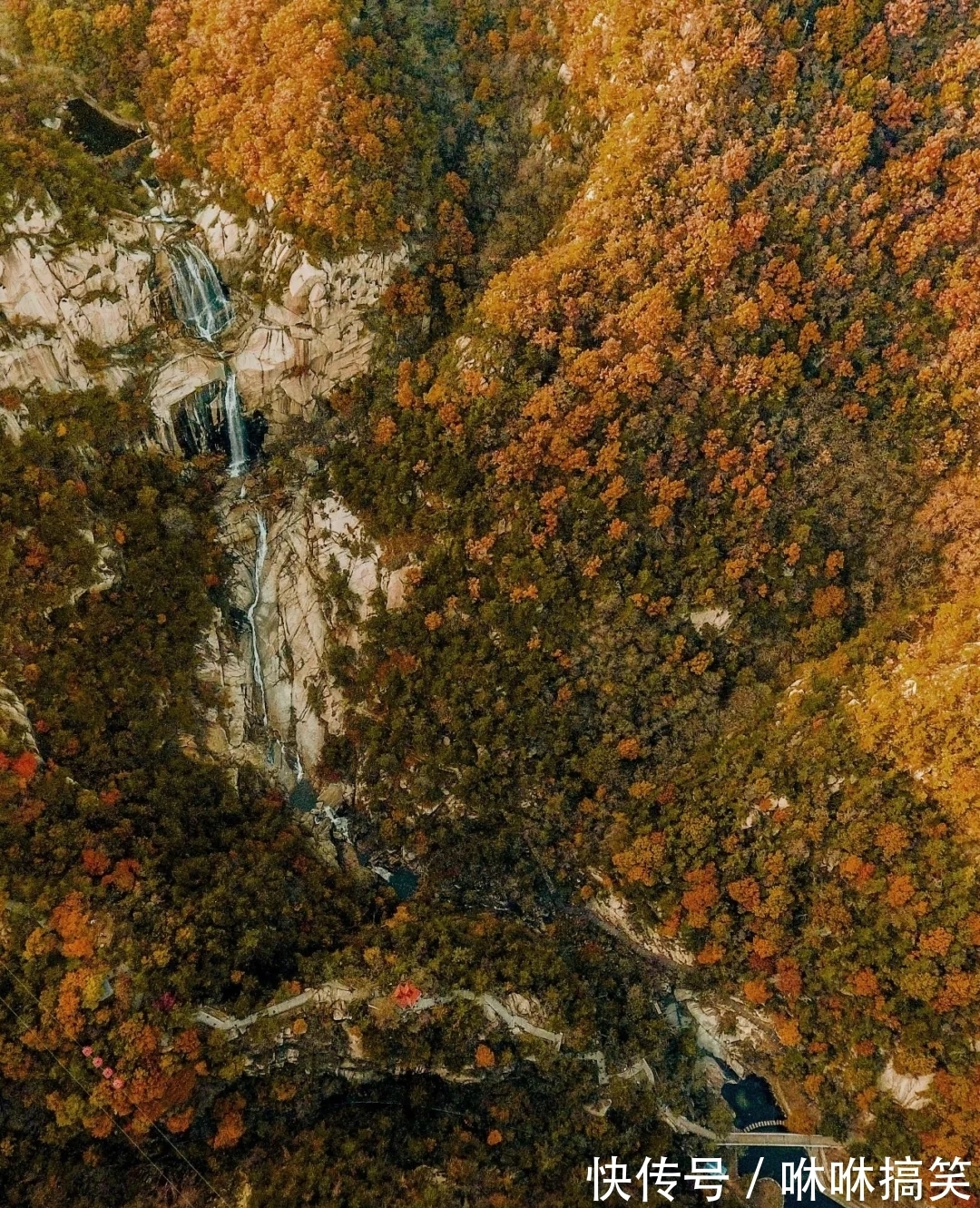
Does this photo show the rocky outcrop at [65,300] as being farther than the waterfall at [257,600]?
No

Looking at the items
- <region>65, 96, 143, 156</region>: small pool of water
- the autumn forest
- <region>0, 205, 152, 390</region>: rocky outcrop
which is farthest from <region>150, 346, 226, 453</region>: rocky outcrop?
<region>65, 96, 143, 156</region>: small pool of water

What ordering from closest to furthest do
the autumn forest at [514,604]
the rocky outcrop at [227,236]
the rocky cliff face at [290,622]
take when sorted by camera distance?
1. the autumn forest at [514,604]
2. the rocky outcrop at [227,236]
3. the rocky cliff face at [290,622]

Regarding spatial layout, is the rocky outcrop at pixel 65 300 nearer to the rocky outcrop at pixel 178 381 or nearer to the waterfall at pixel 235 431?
the rocky outcrop at pixel 178 381

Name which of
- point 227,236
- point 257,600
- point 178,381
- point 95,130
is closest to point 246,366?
point 178,381

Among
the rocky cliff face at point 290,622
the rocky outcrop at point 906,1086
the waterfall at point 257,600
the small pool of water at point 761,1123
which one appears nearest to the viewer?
the rocky outcrop at point 906,1086

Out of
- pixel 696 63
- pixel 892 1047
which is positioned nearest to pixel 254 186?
pixel 696 63

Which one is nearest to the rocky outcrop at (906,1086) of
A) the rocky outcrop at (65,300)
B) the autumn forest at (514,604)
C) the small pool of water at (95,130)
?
the autumn forest at (514,604)

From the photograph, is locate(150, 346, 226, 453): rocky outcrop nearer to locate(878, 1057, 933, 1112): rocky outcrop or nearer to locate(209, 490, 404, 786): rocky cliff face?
locate(209, 490, 404, 786): rocky cliff face
